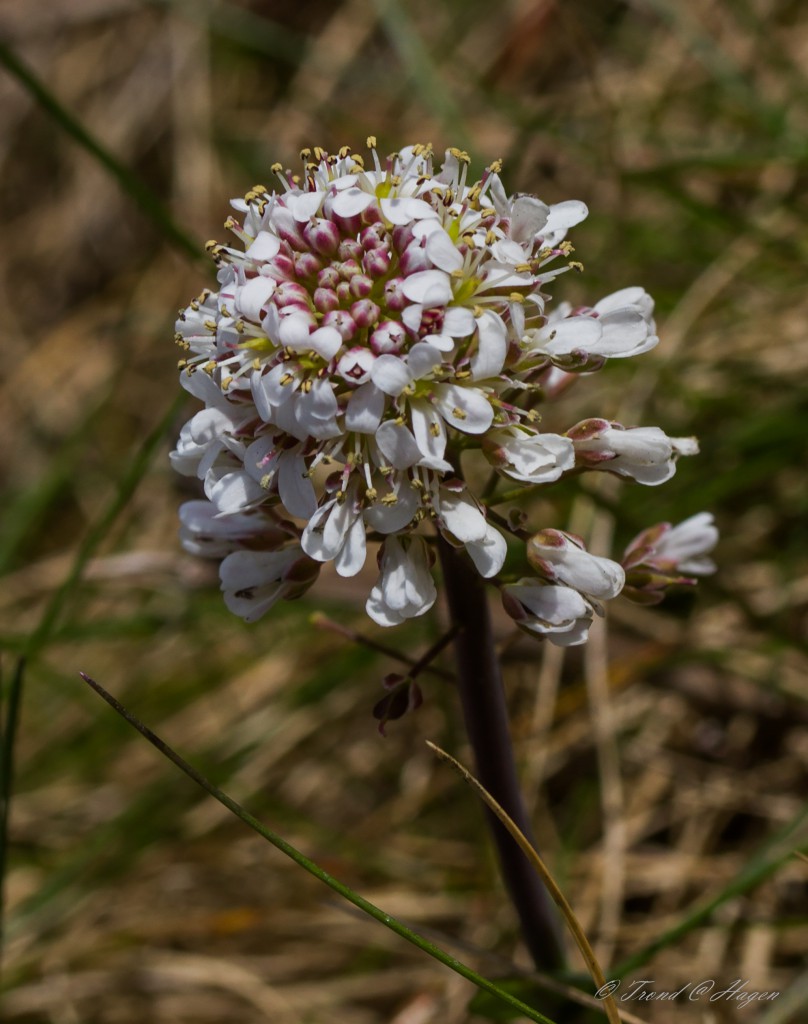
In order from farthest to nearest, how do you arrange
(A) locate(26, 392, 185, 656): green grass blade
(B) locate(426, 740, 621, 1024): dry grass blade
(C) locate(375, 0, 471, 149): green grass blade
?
(C) locate(375, 0, 471, 149): green grass blade, (A) locate(26, 392, 185, 656): green grass blade, (B) locate(426, 740, 621, 1024): dry grass blade

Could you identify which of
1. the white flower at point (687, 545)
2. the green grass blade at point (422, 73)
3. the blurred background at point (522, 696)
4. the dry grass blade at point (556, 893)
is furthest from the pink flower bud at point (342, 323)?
the green grass blade at point (422, 73)

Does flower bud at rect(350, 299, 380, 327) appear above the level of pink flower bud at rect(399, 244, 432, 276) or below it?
below

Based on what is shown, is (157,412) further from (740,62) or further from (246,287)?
(246,287)

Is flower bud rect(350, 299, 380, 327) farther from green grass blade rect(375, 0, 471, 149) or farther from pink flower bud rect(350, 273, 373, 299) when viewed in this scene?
green grass blade rect(375, 0, 471, 149)

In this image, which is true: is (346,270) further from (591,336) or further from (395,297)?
(591,336)

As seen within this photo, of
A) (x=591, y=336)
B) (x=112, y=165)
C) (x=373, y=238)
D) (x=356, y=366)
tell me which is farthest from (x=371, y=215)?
(x=112, y=165)

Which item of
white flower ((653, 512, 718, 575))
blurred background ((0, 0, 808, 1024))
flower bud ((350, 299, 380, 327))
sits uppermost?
flower bud ((350, 299, 380, 327))

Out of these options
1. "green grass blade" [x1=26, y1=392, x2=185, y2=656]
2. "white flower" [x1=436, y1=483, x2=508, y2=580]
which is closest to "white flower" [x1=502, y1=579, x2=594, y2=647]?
"white flower" [x1=436, y1=483, x2=508, y2=580]
